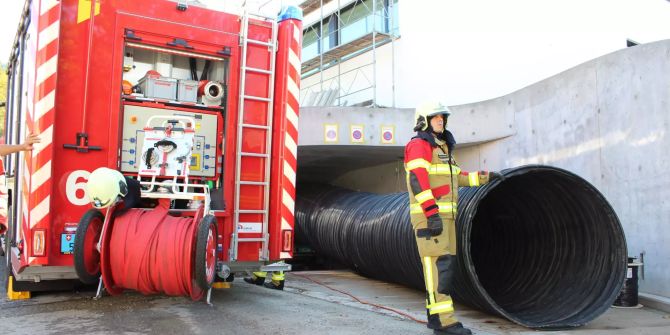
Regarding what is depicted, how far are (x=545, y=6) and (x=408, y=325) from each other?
10.5 metres

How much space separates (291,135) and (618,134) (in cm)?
425

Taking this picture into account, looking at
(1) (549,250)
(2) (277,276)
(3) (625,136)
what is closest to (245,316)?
(2) (277,276)

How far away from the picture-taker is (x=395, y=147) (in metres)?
10.9

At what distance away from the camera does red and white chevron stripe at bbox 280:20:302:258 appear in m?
5.41

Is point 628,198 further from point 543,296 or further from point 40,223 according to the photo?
point 40,223

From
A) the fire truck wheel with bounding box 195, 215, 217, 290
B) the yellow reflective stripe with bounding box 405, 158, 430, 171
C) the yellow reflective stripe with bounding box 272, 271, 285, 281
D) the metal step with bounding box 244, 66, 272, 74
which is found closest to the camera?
the fire truck wheel with bounding box 195, 215, 217, 290

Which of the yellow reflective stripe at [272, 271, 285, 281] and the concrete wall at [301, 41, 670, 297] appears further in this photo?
the concrete wall at [301, 41, 670, 297]

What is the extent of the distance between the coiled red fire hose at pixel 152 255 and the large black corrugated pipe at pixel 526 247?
225 centimetres

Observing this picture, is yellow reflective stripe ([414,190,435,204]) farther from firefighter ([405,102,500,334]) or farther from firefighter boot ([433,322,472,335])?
firefighter boot ([433,322,472,335])

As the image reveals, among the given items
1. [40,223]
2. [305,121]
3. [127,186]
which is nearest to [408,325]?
[127,186]

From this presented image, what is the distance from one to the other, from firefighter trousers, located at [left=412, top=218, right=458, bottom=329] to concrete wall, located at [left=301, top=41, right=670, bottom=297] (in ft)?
10.9

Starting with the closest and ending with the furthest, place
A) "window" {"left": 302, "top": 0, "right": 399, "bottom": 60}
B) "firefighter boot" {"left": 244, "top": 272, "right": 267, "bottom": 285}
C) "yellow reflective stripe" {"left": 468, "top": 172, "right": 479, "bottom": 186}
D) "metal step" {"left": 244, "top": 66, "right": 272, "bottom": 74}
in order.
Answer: "yellow reflective stripe" {"left": 468, "top": 172, "right": 479, "bottom": 186}, "metal step" {"left": 244, "top": 66, "right": 272, "bottom": 74}, "firefighter boot" {"left": 244, "top": 272, "right": 267, "bottom": 285}, "window" {"left": 302, "top": 0, "right": 399, "bottom": 60}

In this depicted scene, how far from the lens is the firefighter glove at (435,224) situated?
4.16 metres

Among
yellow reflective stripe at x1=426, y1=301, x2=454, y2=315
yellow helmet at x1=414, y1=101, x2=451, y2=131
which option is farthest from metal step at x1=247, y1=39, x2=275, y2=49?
yellow reflective stripe at x1=426, y1=301, x2=454, y2=315
